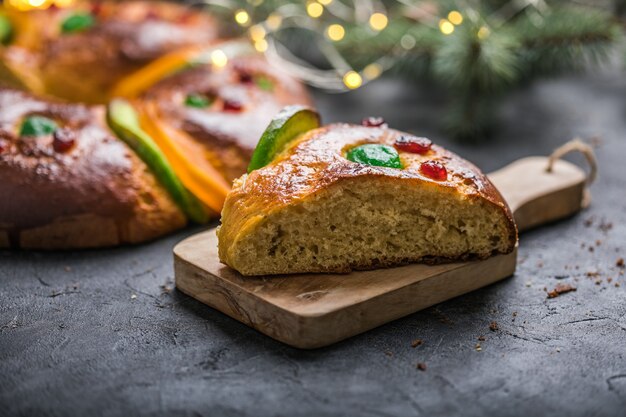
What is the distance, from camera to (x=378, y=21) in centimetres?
533

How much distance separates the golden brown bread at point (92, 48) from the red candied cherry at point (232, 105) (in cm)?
74

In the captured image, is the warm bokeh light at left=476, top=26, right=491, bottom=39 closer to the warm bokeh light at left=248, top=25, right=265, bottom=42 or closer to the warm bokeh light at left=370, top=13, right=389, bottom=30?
the warm bokeh light at left=370, top=13, right=389, bottom=30

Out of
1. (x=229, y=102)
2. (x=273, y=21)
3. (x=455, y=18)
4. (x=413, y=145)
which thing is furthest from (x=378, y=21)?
(x=413, y=145)

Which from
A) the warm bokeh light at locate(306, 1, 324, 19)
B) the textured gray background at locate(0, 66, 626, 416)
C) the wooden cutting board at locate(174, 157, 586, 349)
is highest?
the warm bokeh light at locate(306, 1, 324, 19)

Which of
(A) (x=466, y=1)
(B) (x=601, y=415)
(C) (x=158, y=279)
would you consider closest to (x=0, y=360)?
(C) (x=158, y=279)

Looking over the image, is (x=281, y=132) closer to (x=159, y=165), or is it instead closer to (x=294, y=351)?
(x=159, y=165)

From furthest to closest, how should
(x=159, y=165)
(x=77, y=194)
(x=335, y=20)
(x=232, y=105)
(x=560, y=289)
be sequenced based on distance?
(x=335, y=20)
(x=232, y=105)
(x=159, y=165)
(x=77, y=194)
(x=560, y=289)

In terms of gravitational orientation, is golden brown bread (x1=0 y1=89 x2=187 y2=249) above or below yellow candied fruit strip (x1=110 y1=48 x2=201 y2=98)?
below

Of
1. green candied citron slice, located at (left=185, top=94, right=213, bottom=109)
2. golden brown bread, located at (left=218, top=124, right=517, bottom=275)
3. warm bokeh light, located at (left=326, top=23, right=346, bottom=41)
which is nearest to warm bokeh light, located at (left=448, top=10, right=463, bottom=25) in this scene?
warm bokeh light, located at (left=326, top=23, right=346, bottom=41)

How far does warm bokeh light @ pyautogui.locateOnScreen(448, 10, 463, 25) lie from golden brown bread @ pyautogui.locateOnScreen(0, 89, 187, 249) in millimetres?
2152

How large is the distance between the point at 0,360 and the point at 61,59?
8.14 feet

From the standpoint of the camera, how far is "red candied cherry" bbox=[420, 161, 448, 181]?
10.0 ft

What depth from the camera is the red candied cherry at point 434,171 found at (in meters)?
3.05

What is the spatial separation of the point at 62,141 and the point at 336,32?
2.22 metres
